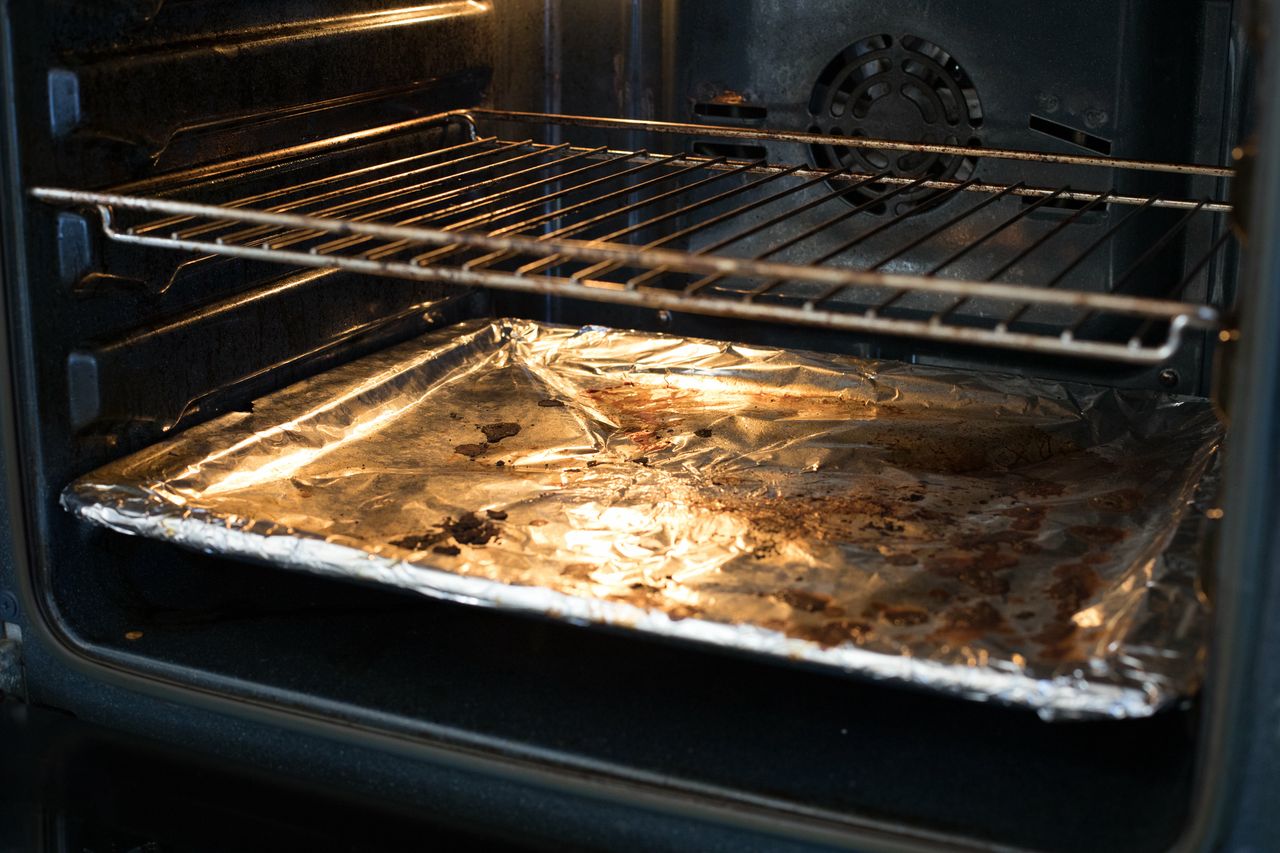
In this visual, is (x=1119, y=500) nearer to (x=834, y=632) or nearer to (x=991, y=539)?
(x=991, y=539)

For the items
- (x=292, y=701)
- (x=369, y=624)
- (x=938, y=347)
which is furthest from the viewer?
(x=938, y=347)

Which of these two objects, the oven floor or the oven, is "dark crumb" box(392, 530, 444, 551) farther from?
the oven floor

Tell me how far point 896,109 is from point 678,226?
28 cm

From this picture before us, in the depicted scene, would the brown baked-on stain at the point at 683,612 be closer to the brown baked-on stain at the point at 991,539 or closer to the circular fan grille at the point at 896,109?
the brown baked-on stain at the point at 991,539

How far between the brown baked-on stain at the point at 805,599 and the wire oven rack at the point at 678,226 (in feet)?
0.61

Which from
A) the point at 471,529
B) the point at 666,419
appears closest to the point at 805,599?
the point at 471,529

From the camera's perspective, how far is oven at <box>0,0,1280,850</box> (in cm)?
92

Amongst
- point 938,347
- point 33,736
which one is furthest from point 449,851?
point 938,347

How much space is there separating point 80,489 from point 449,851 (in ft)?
1.37

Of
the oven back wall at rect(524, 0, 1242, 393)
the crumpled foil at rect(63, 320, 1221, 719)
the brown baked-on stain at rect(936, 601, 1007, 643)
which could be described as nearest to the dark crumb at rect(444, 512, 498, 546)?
the crumpled foil at rect(63, 320, 1221, 719)

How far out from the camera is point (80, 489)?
3.72 ft

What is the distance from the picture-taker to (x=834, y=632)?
3.07 ft

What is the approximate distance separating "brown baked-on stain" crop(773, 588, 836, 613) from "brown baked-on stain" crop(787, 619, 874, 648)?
26mm

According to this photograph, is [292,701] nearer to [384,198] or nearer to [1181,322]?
[384,198]
